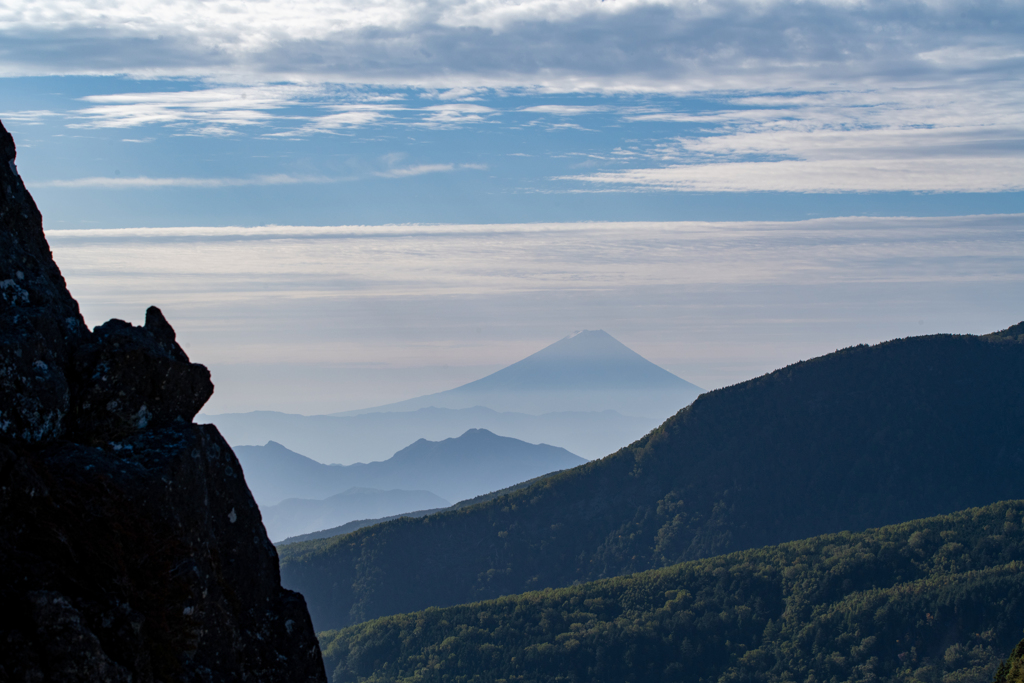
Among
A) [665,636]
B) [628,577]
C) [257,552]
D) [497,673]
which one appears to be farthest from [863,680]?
[257,552]

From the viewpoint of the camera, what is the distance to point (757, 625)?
158 metres

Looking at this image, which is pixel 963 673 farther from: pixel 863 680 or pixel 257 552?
pixel 257 552

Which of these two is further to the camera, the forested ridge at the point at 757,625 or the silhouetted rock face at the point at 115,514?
the forested ridge at the point at 757,625

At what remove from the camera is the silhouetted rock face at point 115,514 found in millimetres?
10633

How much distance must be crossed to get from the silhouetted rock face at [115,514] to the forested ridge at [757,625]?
13605 centimetres

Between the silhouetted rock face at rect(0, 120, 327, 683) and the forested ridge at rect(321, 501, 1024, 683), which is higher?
the silhouetted rock face at rect(0, 120, 327, 683)

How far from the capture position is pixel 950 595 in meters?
148

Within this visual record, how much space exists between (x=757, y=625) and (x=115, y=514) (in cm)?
16252

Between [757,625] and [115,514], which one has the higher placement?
[115,514]

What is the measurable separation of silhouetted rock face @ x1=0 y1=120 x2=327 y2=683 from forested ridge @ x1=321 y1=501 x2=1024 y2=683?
446 ft

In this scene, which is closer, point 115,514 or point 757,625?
point 115,514

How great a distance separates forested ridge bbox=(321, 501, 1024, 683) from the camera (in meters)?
145

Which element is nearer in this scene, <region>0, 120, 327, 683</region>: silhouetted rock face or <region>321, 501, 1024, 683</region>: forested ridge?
<region>0, 120, 327, 683</region>: silhouetted rock face

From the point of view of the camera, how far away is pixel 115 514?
1227 cm
